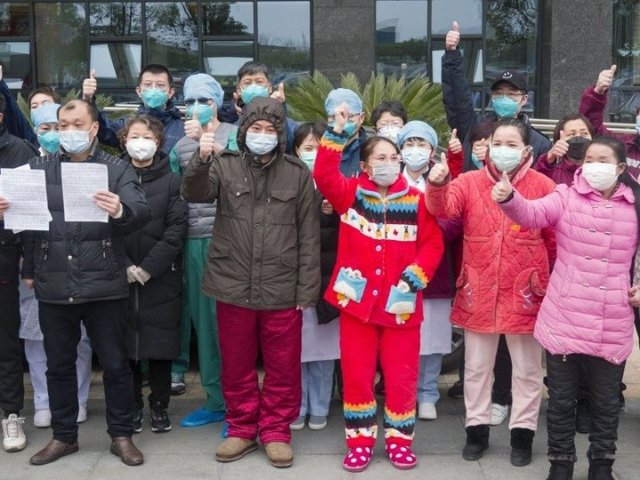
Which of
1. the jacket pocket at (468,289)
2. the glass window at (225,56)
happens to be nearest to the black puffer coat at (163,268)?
the jacket pocket at (468,289)

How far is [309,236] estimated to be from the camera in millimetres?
5090

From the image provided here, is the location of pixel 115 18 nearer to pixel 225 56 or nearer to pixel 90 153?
pixel 225 56

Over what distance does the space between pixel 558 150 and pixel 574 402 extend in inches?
61.4

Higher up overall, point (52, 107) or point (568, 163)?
point (52, 107)

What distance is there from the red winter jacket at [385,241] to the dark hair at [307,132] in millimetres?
717

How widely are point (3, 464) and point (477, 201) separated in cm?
308

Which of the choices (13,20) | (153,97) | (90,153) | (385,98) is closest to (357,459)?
(90,153)

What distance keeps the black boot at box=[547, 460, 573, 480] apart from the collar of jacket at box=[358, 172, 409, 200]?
166 centimetres

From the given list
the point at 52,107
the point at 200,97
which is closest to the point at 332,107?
the point at 200,97

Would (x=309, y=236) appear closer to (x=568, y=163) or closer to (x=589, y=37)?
(x=568, y=163)

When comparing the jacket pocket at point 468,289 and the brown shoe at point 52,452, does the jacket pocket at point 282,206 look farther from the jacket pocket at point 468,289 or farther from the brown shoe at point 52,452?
the brown shoe at point 52,452

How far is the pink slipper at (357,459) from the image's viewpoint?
198 inches

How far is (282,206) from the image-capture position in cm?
505

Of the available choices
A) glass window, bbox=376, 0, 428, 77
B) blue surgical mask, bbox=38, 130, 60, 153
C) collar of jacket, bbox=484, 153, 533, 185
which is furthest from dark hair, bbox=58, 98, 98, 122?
glass window, bbox=376, 0, 428, 77
